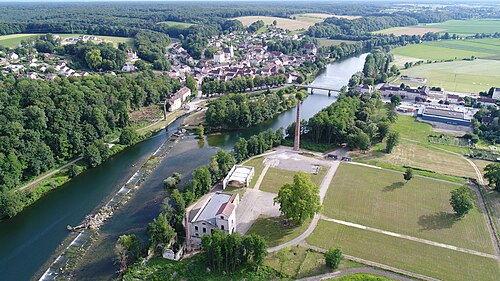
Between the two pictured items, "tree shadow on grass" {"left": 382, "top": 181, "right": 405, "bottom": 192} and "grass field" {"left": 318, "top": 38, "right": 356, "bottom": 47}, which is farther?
"grass field" {"left": 318, "top": 38, "right": 356, "bottom": 47}

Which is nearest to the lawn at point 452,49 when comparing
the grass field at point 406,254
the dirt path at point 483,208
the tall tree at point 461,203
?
the dirt path at point 483,208

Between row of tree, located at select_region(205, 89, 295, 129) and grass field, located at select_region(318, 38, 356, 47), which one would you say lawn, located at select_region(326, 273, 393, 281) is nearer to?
row of tree, located at select_region(205, 89, 295, 129)

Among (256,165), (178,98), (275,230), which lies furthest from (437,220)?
(178,98)

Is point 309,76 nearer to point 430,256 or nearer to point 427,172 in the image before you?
point 427,172

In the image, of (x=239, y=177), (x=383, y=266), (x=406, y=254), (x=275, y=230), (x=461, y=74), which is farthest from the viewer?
(x=461, y=74)

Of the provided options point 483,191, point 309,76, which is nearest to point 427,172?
point 483,191

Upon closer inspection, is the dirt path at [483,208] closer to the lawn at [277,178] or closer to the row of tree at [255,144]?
the lawn at [277,178]

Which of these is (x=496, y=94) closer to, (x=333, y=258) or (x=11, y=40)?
(x=333, y=258)

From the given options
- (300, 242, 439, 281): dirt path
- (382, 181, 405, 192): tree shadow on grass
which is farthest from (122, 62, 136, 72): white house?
(300, 242, 439, 281): dirt path
